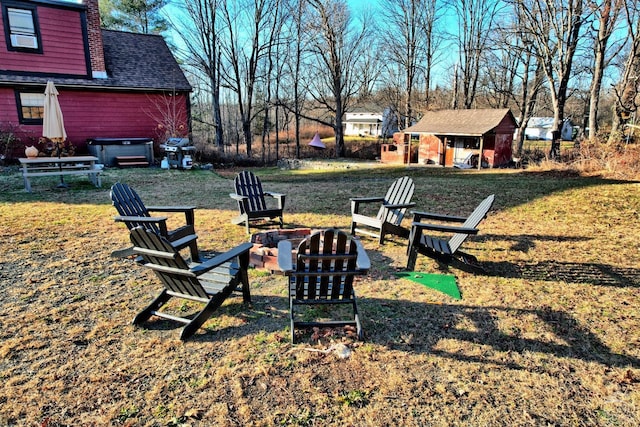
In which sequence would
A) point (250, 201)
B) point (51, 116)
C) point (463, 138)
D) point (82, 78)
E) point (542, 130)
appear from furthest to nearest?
point (542, 130)
point (463, 138)
point (82, 78)
point (51, 116)
point (250, 201)

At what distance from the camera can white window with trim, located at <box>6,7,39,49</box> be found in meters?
13.4

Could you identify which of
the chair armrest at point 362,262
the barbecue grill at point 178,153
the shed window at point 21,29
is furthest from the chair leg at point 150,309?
the shed window at point 21,29

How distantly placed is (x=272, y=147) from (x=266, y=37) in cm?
926

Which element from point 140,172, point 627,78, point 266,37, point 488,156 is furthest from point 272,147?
point 627,78

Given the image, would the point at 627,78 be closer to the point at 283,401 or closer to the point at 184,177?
the point at 184,177

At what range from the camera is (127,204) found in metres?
4.44

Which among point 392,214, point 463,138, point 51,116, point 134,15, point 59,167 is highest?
point 134,15

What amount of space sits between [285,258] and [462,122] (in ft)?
77.6

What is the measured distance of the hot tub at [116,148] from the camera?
45.7 feet

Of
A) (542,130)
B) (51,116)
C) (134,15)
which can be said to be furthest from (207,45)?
(542,130)

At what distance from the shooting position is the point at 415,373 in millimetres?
2613

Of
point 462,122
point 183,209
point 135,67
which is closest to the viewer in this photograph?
point 183,209

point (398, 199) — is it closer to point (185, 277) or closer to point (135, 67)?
point (185, 277)

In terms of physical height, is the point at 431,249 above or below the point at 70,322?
above
